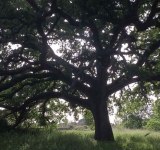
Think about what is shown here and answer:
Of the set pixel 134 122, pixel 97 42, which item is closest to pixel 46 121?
pixel 97 42

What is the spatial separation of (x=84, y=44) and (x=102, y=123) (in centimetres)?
531

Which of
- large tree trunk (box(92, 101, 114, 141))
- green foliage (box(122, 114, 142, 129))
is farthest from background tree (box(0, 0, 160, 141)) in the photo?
green foliage (box(122, 114, 142, 129))

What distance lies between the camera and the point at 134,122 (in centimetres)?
6844

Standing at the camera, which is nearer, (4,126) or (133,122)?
(4,126)

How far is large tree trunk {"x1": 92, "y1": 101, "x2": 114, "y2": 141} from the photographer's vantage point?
15.4 meters

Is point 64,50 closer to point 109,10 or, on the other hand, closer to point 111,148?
point 109,10

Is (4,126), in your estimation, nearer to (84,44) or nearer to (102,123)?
(102,123)

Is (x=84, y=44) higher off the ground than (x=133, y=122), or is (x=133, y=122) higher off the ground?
(x=84, y=44)

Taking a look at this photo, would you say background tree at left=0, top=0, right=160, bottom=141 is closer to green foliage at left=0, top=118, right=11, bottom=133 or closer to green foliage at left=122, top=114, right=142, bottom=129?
green foliage at left=0, top=118, right=11, bottom=133

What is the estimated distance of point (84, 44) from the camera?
46.7 feet

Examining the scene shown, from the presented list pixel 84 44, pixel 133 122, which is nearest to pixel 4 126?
pixel 84 44

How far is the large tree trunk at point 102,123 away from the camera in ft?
50.7

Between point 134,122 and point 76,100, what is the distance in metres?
55.4

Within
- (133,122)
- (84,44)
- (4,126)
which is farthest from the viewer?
(133,122)
